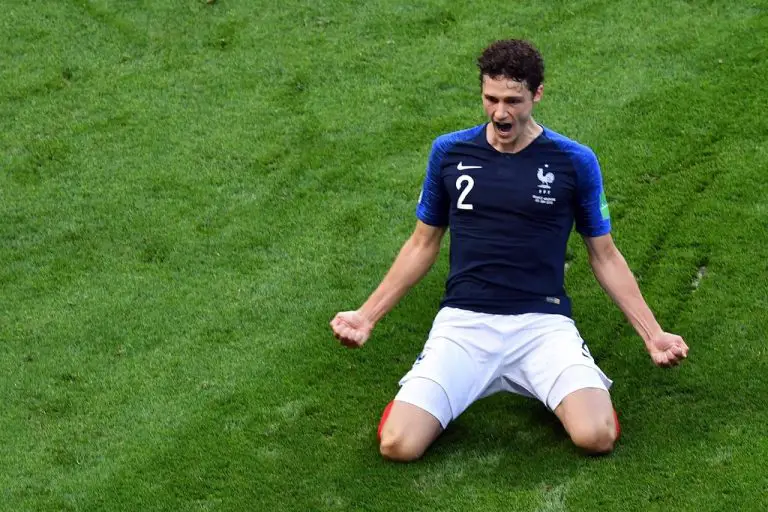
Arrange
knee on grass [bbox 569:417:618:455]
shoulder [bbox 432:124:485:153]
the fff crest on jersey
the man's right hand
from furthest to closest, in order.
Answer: shoulder [bbox 432:124:485:153] → the fff crest on jersey → the man's right hand → knee on grass [bbox 569:417:618:455]

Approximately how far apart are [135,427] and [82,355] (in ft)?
2.53

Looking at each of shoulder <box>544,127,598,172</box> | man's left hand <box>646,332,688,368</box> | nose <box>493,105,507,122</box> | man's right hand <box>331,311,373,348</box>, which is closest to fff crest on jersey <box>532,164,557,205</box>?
shoulder <box>544,127,598,172</box>

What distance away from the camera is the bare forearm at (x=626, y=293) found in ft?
19.4

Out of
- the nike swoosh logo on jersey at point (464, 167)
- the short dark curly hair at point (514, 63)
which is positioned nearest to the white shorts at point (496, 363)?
the nike swoosh logo on jersey at point (464, 167)

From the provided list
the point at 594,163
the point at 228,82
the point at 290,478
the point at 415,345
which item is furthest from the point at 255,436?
the point at 228,82

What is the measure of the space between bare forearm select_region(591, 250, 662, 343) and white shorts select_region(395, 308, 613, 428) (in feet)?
0.86

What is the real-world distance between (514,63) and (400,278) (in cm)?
118

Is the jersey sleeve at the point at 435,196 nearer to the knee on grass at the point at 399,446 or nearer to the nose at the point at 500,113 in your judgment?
the nose at the point at 500,113

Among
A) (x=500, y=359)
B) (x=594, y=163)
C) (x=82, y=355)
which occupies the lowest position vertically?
(x=82, y=355)

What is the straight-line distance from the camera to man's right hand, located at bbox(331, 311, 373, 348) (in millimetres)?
5988

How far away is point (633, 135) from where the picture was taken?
817 cm

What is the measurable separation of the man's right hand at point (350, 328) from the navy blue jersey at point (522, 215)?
1.63 feet

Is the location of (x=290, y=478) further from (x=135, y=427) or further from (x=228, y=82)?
(x=228, y=82)

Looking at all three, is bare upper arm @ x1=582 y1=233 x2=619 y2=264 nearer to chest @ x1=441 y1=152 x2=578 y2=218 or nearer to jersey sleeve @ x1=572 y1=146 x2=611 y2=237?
jersey sleeve @ x1=572 y1=146 x2=611 y2=237
